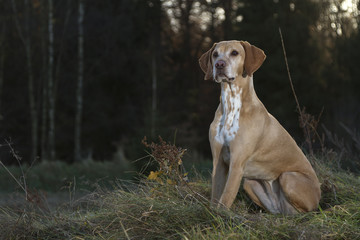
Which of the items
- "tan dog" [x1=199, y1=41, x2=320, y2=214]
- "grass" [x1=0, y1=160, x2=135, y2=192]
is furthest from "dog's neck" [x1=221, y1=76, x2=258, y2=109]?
"grass" [x1=0, y1=160, x2=135, y2=192]

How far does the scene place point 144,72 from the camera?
19.5 meters

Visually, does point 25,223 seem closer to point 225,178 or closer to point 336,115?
point 225,178

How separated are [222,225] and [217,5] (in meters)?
15.7

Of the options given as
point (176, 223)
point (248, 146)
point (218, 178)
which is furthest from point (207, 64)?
point (176, 223)

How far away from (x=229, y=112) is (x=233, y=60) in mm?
478

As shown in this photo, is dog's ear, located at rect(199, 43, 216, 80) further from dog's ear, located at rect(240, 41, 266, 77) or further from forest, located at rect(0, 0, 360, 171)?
forest, located at rect(0, 0, 360, 171)

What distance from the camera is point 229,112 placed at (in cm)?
424

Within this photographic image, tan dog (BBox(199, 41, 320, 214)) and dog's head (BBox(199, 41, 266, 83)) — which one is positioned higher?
dog's head (BBox(199, 41, 266, 83))

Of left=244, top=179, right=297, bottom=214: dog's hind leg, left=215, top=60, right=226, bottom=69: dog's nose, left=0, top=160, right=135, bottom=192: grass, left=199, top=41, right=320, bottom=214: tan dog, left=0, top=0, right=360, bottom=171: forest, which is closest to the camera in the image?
left=215, top=60, right=226, bottom=69: dog's nose

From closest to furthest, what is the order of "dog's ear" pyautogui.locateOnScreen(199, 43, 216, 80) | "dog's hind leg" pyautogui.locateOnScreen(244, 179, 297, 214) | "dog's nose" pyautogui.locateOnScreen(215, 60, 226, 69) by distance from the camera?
"dog's nose" pyautogui.locateOnScreen(215, 60, 226, 69) < "dog's ear" pyautogui.locateOnScreen(199, 43, 216, 80) < "dog's hind leg" pyautogui.locateOnScreen(244, 179, 297, 214)

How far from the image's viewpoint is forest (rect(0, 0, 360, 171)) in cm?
1578

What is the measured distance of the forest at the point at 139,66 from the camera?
1578 centimetres

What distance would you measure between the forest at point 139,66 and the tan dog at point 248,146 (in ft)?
34.3

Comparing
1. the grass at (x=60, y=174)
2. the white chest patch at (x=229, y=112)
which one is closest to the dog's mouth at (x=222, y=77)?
the white chest patch at (x=229, y=112)
